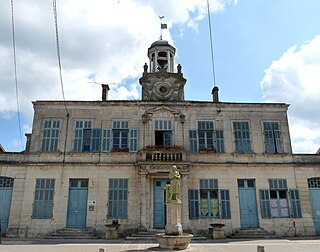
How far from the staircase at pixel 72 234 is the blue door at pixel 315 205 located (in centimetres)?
1195

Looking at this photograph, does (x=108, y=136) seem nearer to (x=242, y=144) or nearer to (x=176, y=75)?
(x=176, y=75)

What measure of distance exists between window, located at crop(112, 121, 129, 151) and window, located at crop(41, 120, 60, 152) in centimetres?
328

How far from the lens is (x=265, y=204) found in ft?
50.8

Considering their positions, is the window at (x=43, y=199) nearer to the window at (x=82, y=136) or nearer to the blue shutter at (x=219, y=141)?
the window at (x=82, y=136)

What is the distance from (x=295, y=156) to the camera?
16.5 m

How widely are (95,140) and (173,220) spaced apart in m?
7.88

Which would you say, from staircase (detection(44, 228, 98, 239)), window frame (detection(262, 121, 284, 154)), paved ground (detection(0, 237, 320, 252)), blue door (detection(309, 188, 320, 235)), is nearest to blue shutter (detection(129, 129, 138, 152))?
staircase (detection(44, 228, 98, 239))

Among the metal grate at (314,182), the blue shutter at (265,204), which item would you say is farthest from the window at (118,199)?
the metal grate at (314,182)

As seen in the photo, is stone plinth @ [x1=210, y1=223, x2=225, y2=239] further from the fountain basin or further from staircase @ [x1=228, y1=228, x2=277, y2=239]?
the fountain basin

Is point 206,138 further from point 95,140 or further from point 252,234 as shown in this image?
point 95,140

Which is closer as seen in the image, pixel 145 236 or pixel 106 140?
pixel 145 236

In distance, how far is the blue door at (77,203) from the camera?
14.9 m

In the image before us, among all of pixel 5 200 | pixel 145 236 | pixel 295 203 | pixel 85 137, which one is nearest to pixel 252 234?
pixel 295 203

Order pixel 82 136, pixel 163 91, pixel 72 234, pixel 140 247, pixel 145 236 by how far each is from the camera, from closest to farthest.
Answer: pixel 140 247 < pixel 145 236 < pixel 72 234 < pixel 82 136 < pixel 163 91
